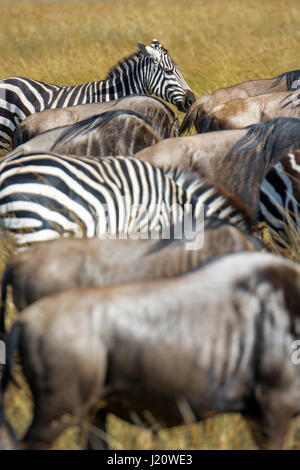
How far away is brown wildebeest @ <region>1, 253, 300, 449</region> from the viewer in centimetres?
240

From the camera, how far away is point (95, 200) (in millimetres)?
4449

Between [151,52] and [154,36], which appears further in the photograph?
[154,36]

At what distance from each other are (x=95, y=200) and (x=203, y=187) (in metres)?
0.73

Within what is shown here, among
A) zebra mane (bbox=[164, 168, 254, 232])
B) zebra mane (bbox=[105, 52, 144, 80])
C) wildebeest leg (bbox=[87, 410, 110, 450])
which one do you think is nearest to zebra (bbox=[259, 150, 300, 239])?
zebra mane (bbox=[164, 168, 254, 232])

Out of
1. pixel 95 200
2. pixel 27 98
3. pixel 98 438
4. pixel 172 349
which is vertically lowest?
pixel 98 438

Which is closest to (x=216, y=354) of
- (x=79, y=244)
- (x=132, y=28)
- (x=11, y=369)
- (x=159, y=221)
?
(x=11, y=369)

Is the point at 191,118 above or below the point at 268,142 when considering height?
above

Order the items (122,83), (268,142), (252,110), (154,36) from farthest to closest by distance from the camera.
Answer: (154,36)
(122,83)
(252,110)
(268,142)

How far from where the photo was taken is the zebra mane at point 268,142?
5941 mm

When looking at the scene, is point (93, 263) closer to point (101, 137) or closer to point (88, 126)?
point (101, 137)

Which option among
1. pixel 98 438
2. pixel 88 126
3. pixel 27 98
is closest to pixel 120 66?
pixel 27 98

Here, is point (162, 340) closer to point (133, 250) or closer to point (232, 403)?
point (232, 403)

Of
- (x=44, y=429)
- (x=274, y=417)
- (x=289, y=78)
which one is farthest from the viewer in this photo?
(x=289, y=78)

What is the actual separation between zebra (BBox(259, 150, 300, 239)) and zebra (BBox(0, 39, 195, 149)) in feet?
17.4
